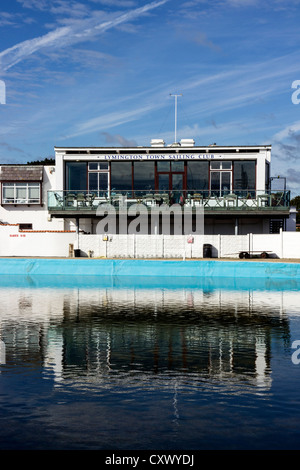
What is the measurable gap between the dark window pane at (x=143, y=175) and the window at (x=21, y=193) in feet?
26.7

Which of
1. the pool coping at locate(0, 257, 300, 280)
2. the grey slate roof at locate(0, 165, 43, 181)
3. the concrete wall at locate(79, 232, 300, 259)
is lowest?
the pool coping at locate(0, 257, 300, 280)

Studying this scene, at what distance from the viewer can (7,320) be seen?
55.6ft

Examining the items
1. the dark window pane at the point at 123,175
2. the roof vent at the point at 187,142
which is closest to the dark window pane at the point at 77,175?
the dark window pane at the point at 123,175

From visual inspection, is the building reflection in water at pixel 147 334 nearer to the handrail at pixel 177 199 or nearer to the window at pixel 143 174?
the handrail at pixel 177 199

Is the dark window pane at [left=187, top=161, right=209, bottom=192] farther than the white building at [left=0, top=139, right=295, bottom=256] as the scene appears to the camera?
Yes

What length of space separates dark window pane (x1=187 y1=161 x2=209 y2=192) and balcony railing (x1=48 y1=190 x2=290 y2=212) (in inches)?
61.7

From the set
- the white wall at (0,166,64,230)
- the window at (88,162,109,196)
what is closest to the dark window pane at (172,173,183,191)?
the window at (88,162,109,196)

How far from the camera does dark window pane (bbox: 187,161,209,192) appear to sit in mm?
40219

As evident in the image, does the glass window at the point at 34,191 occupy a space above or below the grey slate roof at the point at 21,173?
below

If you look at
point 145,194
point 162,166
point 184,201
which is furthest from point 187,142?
point 145,194

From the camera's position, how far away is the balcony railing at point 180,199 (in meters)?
37.6

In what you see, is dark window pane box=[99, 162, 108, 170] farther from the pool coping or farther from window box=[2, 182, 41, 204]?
the pool coping

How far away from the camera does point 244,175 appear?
40.0 m
